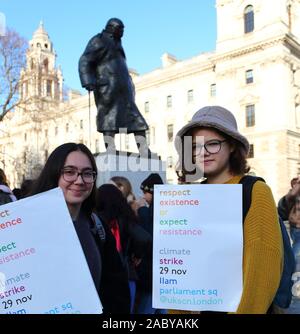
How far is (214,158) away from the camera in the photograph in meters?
1.86

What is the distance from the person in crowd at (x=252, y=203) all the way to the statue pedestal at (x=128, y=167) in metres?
5.10

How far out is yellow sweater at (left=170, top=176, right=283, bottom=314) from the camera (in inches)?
62.0

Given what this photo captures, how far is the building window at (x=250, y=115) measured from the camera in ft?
128

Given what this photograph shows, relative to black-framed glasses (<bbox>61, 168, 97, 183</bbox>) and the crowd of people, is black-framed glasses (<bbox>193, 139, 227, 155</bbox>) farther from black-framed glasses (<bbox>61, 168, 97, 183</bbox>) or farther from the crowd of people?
black-framed glasses (<bbox>61, 168, 97, 183</bbox>)

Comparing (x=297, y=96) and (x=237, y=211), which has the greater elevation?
(x=297, y=96)

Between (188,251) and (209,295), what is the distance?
0.18 metres

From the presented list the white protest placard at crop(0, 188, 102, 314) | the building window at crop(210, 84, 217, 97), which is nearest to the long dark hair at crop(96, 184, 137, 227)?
the white protest placard at crop(0, 188, 102, 314)

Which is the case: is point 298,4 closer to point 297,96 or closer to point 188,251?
point 297,96

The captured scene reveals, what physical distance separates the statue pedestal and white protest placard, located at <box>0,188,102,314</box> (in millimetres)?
5270

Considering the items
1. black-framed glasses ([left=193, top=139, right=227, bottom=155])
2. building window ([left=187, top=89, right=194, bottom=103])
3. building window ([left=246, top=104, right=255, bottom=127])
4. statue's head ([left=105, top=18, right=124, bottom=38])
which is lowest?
black-framed glasses ([left=193, top=139, right=227, bottom=155])

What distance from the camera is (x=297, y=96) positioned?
39.5 m

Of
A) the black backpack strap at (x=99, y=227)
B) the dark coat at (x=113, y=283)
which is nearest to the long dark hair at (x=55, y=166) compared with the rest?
the black backpack strap at (x=99, y=227)

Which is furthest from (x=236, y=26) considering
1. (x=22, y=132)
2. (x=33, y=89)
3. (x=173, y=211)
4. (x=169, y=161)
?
(x=173, y=211)
